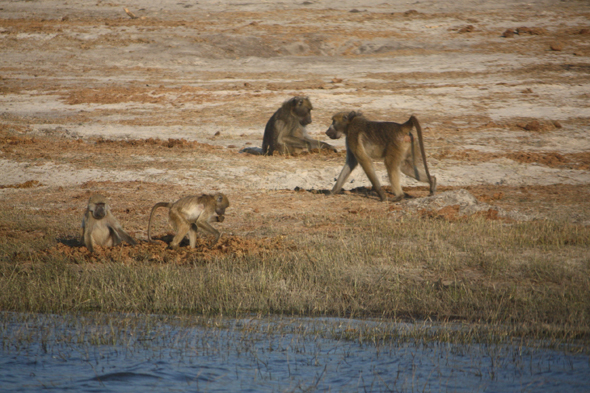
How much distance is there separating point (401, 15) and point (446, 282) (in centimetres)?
3567

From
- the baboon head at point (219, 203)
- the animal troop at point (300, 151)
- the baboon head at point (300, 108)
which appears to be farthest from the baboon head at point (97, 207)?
the baboon head at point (300, 108)

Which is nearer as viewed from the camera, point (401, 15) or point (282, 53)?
point (282, 53)

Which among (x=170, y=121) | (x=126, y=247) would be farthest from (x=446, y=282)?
(x=170, y=121)

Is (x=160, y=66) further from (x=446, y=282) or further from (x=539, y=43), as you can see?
(x=446, y=282)

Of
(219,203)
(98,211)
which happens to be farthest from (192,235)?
(98,211)

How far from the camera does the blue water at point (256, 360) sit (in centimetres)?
539

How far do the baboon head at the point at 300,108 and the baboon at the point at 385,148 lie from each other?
12.5 feet

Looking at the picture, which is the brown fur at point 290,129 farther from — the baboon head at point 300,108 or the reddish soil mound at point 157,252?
the reddish soil mound at point 157,252

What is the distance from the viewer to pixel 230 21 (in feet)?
132

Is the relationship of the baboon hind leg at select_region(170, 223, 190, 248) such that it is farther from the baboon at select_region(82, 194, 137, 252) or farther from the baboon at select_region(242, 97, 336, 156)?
the baboon at select_region(242, 97, 336, 156)

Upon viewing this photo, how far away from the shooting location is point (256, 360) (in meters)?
5.95

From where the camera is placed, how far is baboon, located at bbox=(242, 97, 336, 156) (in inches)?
626

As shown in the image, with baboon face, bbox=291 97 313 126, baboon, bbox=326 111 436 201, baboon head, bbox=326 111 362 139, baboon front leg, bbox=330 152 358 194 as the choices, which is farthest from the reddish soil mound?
baboon face, bbox=291 97 313 126

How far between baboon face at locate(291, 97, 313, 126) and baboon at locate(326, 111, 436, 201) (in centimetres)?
380
